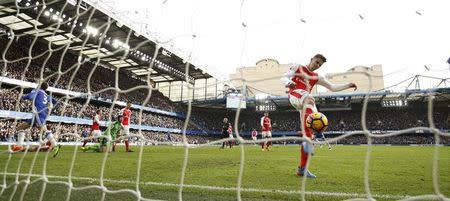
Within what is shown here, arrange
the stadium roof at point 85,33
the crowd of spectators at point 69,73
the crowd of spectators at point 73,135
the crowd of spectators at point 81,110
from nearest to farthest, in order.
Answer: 1. the crowd of spectators at point 73,135
2. the stadium roof at point 85,33
3. the crowd of spectators at point 81,110
4. the crowd of spectators at point 69,73

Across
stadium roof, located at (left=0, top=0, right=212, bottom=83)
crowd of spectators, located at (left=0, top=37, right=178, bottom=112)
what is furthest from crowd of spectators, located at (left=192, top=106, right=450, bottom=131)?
stadium roof, located at (left=0, top=0, right=212, bottom=83)

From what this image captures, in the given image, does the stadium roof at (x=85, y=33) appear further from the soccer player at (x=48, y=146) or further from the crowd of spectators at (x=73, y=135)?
the crowd of spectators at (x=73, y=135)

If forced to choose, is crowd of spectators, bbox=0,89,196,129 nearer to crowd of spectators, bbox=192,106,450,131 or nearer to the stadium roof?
the stadium roof

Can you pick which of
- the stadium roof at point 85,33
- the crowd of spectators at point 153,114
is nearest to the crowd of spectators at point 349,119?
the crowd of spectators at point 153,114

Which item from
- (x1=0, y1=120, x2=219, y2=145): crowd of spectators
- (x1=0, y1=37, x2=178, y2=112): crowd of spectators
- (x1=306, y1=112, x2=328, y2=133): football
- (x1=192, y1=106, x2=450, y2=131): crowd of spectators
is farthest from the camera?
(x1=192, y1=106, x2=450, y2=131): crowd of spectators

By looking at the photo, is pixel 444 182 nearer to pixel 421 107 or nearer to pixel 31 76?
pixel 31 76

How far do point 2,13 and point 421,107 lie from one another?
132ft

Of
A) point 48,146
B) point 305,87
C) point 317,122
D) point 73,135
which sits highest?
point 305,87

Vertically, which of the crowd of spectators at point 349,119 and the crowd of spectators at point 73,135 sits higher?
the crowd of spectators at point 349,119

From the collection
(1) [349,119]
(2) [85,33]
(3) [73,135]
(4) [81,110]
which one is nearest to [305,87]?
(4) [81,110]

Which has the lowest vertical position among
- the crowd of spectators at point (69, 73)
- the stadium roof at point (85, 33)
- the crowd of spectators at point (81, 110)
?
the crowd of spectators at point (81, 110)

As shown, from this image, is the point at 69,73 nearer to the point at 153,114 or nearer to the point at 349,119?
the point at 153,114

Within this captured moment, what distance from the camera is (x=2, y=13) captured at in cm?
1798

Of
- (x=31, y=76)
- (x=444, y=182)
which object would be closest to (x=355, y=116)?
(x=31, y=76)
